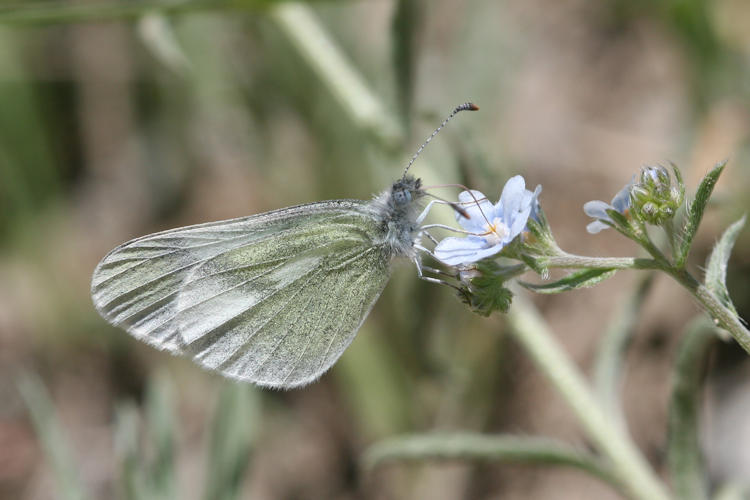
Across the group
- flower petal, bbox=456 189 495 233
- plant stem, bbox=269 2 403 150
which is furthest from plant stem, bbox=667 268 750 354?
plant stem, bbox=269 2 403 150

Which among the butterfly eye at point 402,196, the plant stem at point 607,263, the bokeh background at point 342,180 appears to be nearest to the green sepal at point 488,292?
the plant stem at point 607,263

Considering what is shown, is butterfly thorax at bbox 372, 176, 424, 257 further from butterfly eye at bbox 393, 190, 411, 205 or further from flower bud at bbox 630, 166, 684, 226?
flower bud at bbox 630, 166, 684, 226

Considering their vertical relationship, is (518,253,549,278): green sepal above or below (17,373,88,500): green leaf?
above

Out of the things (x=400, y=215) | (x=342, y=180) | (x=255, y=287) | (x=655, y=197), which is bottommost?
(x=655, y=197)

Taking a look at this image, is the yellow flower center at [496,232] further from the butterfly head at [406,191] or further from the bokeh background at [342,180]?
the bokeh background at [342,180]

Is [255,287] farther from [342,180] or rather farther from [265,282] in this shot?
[342,180]

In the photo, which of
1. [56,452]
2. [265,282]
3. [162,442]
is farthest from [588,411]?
[56,452]
